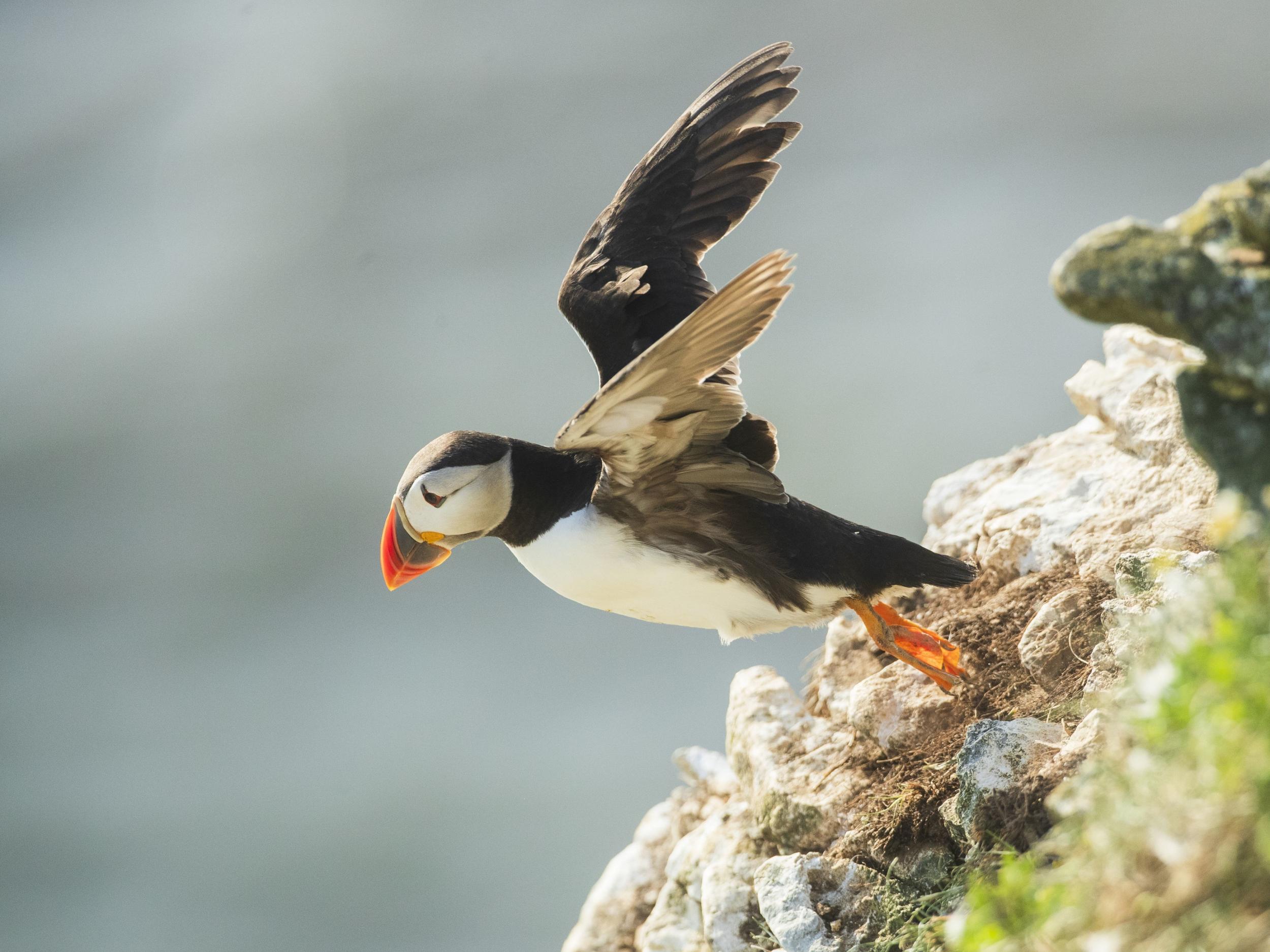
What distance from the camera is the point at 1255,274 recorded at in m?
2.24

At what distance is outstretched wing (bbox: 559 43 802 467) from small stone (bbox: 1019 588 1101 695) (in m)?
1.83

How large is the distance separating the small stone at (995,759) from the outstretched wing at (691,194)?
7.10 ft

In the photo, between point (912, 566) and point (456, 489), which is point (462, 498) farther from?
point (912, 566)

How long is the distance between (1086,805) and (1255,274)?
1.05 m

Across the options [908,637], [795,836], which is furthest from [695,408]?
[795,836]

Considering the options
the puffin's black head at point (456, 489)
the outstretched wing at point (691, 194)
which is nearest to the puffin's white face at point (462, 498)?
the puffin's black head at point (456, 489)

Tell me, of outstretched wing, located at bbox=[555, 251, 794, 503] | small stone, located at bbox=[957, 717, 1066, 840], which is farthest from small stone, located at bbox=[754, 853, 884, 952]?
outstretched wing, located at bbox=[555, 251, 794, 503]

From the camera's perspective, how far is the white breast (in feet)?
13.2

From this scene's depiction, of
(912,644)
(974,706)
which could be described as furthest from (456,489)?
(974,706)

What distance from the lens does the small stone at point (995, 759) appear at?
10.1 ft

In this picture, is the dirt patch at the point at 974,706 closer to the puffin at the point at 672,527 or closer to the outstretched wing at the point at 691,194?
the puffin at the point at 672,527

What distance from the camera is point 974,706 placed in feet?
12.6

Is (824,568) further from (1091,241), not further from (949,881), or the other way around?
(1091,241)

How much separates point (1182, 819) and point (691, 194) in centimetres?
384
